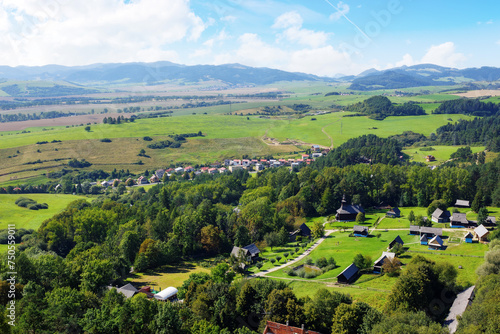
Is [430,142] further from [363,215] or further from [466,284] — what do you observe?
[466,284]

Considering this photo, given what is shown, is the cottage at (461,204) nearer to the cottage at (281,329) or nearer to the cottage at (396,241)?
the cottage at (396,241)

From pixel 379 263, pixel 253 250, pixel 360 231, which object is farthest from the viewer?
pixel 360 231

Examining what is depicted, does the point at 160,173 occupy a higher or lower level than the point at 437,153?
lower

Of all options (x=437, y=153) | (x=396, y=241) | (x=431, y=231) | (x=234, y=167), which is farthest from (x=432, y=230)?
(x=234, y=167)

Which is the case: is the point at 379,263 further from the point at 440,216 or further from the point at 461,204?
the point at 461,204

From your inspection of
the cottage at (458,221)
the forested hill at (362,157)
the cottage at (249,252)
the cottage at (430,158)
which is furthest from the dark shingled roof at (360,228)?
the cottage at (430,158)

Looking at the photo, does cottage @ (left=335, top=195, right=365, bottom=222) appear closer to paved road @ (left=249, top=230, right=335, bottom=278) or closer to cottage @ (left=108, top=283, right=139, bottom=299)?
paved road @ (left=249, top=230, right=335, bottom=278)

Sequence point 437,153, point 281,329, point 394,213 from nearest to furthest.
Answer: point 281,329 → point 394,213 → point 437,153

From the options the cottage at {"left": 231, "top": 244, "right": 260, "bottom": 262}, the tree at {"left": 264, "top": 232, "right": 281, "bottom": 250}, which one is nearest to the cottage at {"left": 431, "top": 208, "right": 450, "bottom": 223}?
the tree at {"left": 264, "top": 232, "right": 281, "bottom": 250}
